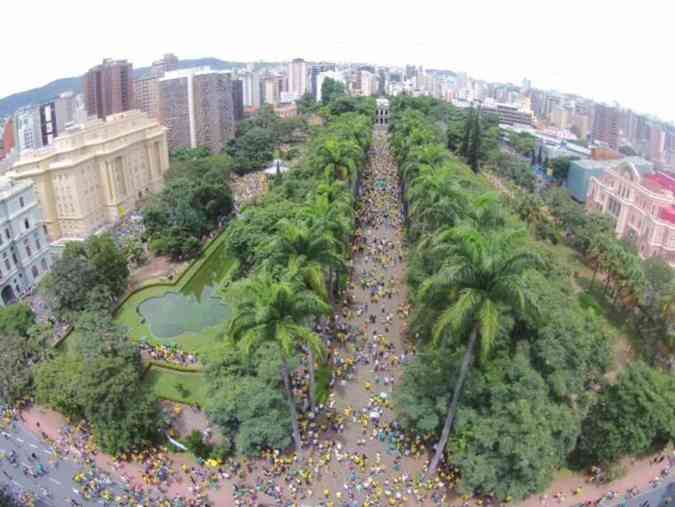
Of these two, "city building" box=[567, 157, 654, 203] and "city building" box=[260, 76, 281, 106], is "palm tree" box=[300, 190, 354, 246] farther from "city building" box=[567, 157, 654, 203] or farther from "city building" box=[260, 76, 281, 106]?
"city building" box=[260, 76, 281, 106]

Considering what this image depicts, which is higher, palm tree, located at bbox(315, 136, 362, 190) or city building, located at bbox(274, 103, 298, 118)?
palm tree, located at bbox(315, 136, 362, 190)

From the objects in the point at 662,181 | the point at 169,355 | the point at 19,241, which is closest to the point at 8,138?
the point at 19,241

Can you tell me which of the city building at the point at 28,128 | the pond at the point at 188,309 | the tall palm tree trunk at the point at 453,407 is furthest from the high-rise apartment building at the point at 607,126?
the city building at the point at 28,128

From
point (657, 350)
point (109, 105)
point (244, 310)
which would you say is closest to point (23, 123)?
point (109, 105)

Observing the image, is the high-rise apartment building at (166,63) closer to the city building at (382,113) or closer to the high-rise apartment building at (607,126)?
the city building at (382,113)

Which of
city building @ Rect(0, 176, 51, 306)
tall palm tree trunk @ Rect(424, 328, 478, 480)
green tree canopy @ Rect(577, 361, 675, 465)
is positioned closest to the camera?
tall palm tree trunk @ Rect(424, 328, 478, 480)

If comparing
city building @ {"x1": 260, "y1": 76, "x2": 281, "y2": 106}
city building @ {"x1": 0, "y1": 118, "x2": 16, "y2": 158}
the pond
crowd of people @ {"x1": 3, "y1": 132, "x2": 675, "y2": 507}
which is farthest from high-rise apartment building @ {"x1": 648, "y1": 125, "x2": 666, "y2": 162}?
city building @ {"x1": 0, "y1": 118, "x2": 16, "y2": 158}
